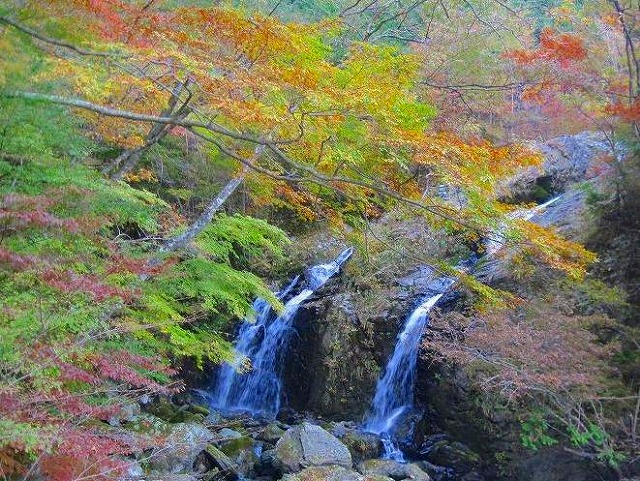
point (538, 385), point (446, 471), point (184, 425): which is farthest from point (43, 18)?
point (446, 471)

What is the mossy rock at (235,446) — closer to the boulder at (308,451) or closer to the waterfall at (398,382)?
the boulder at (308,451)

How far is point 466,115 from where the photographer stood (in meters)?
17.3

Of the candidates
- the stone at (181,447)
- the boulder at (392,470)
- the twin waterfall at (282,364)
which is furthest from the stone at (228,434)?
the boulder at (392,470)

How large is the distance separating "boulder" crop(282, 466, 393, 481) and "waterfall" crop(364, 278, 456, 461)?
2395mm

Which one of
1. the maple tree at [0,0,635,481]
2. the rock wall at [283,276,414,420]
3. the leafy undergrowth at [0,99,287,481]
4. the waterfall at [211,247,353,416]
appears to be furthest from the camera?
the waterfall at [211,247,353,416]

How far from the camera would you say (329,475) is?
7.30 meters

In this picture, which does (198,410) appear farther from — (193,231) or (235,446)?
(193,231)

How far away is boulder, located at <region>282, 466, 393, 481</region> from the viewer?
721 cm

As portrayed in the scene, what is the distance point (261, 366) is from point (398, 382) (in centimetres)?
301

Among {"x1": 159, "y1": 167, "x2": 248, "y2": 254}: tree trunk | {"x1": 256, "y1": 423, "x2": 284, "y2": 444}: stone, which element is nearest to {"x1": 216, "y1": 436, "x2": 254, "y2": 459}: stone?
{"x1": 256, "y1": 423, "x2": 284, "y2": 444}: stone

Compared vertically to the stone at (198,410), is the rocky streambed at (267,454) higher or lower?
higher

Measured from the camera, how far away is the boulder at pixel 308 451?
7781 millimetres

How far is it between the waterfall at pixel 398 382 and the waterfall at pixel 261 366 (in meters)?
2.22

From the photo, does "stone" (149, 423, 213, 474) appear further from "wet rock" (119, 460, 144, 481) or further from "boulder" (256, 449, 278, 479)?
"boulder" (256, 449, 278, 479)
